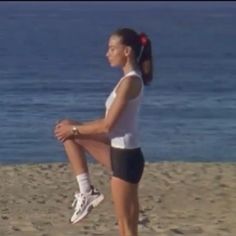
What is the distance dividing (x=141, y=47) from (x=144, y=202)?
21.4ft

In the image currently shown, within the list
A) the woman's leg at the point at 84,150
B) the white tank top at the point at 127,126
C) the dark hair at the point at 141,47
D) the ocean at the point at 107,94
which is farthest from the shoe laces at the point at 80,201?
the ocean at the point at 107,94

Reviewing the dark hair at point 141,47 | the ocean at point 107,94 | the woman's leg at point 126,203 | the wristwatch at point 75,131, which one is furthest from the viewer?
the ocean at point 107,94

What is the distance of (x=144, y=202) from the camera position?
1530 cm

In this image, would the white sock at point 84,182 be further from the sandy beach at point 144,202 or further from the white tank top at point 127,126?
the sandy beach at point 144,202

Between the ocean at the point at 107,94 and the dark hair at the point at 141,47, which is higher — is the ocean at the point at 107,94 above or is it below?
below

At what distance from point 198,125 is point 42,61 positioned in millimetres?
32428

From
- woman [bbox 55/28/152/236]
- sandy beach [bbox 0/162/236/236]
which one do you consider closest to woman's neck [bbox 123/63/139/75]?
woman [bbox 55/28/152/236]

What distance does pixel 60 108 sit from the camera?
34188mm

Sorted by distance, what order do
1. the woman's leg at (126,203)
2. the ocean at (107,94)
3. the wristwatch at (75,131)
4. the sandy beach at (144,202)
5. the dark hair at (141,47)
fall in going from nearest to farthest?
1. the wristwatch at (75,131)
2. the dark hair at (141,47)
3. the woman's leg at (126,203)
4. the sandy beach at (144,202)
5. the ocean at (107,94)

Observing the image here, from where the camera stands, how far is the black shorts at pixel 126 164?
9023 millimetres

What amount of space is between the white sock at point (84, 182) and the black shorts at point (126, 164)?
19 cm

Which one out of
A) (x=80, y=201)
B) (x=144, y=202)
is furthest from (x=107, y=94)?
(x=80, y=201)

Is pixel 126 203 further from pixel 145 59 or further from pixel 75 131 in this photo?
pixel 145 59

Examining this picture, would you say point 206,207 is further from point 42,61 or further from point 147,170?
point 42,61
